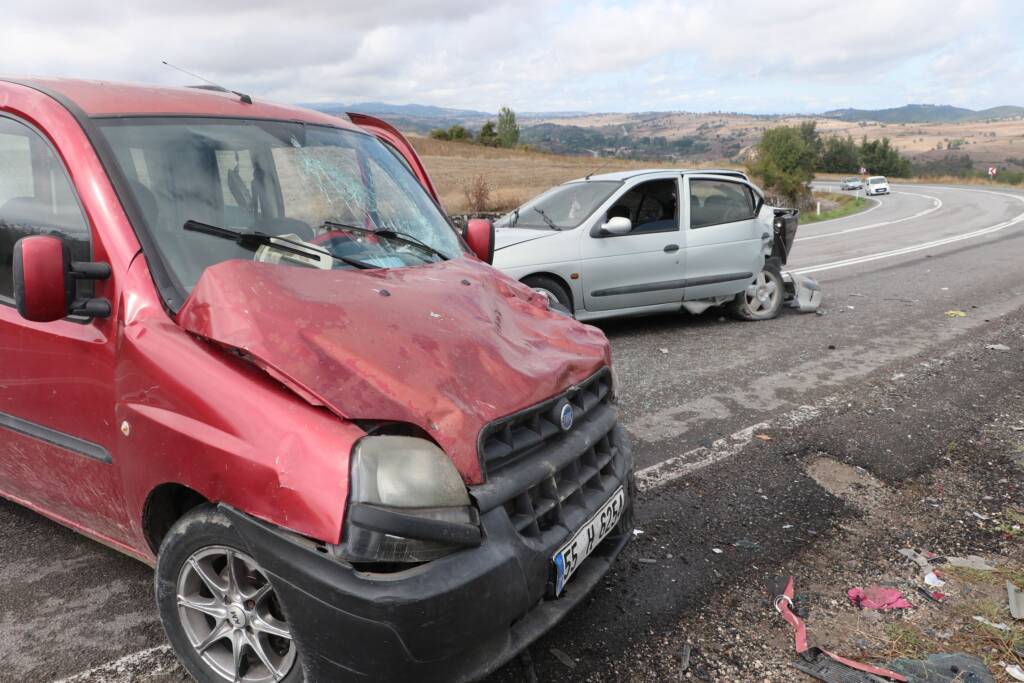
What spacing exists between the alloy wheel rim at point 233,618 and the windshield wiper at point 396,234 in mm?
1450

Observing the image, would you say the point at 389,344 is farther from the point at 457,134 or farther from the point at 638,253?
the point at 457,134

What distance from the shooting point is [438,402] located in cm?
230

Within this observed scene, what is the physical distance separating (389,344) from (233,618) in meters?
0.96

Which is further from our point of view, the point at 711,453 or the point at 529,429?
the point at 711,453

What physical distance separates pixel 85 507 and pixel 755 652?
2.56 metres

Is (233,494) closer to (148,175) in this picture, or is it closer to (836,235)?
(148,175)

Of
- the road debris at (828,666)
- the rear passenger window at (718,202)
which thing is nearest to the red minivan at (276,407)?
the road debris at (828,666)

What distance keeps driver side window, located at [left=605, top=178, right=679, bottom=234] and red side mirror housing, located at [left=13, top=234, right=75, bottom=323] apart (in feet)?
19.8

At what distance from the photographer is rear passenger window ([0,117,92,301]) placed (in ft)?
8.93

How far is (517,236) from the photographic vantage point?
7.58m

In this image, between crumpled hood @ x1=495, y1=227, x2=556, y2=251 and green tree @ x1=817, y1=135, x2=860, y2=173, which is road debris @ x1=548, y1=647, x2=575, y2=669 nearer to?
crumpled hood @ x1=495, y1=227, x2=556, y2=251

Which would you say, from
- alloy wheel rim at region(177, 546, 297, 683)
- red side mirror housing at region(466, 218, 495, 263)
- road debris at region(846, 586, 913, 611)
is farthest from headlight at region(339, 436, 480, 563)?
red side mirror housing at region(466, 218, 495, 263)

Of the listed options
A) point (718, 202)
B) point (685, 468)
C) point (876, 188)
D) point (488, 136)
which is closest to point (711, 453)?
point (685, 468)

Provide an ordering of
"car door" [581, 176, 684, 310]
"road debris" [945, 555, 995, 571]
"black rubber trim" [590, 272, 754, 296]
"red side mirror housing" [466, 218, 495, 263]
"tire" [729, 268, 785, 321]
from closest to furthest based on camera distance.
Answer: "road debris" [945, 555, 995, 571]
"red side mirror housing" [466, 218, 495, 263]
"car door" [581, 176, 684, 310]
"black rubber trim" [590, 272, 754, 296]
"tire" [729, 268, 785, 321]
